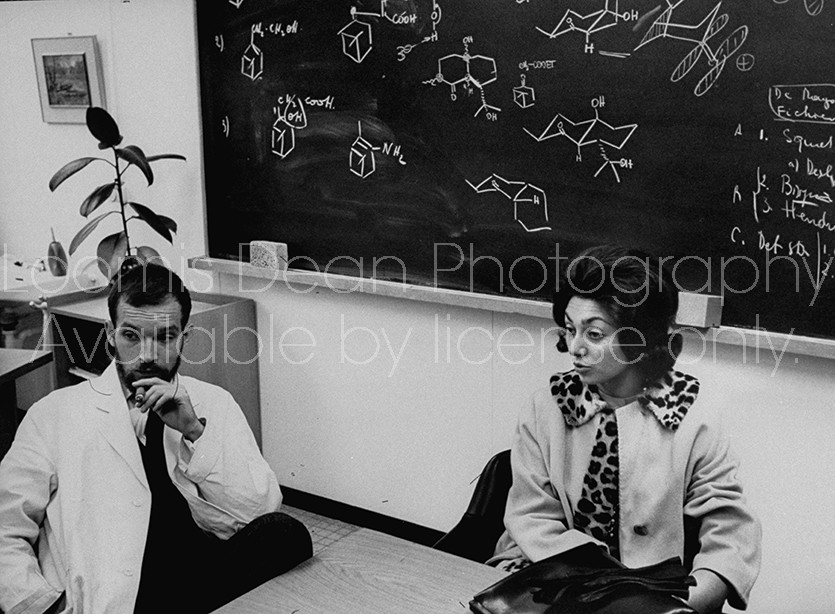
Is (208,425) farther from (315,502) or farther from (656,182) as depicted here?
(315,502)

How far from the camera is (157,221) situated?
10.9ft

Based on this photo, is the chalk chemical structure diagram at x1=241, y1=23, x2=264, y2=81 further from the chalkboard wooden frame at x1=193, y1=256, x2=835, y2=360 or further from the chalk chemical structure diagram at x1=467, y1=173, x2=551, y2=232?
the chalk chemical structure diagram at x1=467, y1=173, x2=551, y2=232

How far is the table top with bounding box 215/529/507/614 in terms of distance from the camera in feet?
5.15

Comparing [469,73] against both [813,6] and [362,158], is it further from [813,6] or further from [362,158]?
[813,6]

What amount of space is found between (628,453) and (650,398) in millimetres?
116

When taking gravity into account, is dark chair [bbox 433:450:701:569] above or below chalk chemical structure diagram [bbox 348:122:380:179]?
below

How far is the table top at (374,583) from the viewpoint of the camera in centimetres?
157

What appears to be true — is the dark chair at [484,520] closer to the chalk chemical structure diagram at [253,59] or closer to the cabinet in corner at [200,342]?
the cabinet in corner at [200,342]

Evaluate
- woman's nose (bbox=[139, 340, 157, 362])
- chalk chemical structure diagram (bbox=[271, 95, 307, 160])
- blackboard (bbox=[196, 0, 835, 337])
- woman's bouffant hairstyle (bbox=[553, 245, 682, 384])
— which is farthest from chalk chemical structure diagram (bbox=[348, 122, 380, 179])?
woman's nose (bbox=[139, 340, 157, 362])

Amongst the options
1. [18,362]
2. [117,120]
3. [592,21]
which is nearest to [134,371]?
[18,362]

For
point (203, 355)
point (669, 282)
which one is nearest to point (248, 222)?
point (203, 355)

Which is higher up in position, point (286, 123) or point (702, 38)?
point (702, 38)

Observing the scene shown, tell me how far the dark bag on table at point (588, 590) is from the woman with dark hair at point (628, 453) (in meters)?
0.11

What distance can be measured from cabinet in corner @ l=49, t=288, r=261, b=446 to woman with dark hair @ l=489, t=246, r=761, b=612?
5.01ft
